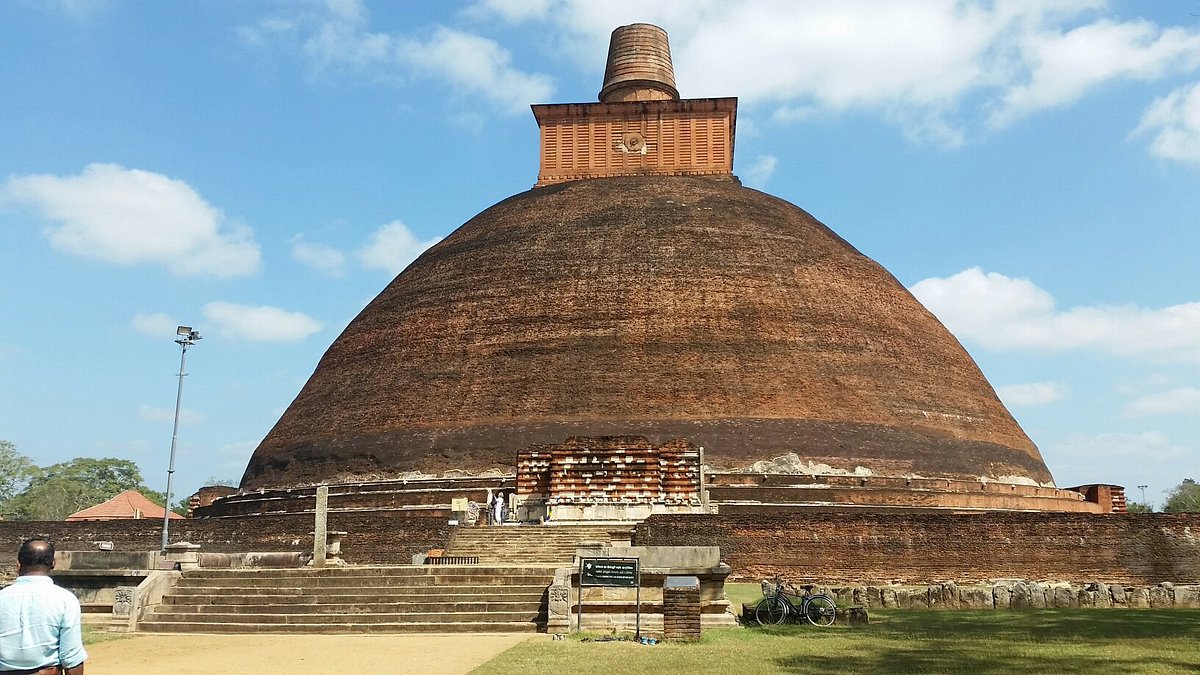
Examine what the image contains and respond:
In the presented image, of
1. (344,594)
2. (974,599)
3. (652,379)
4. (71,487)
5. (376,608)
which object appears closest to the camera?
(376,608)

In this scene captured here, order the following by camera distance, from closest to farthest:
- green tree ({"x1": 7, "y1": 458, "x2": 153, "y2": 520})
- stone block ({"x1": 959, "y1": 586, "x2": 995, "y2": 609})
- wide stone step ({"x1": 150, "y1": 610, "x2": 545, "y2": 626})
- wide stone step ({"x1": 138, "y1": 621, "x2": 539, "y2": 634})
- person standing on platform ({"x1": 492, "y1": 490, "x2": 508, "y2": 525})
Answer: wide stone step ({"x1": 138, "y1": 621, "x2": 539, "y2": 634}), wide stone step ({"x1": 150, "y1": 610, "x2": 545, "y2": 626}), stone block ({"x1": 959, "y1": 586, "x2": 995, "y2": 609}), person standing on platform ({"x1": 492, "y1": 490, "x2": 508, "y2": 525}), green tree ({"x1": 7, "y1": 458, "x2": 153, "y2": 520})

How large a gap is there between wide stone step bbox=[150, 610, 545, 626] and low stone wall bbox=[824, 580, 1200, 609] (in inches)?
180

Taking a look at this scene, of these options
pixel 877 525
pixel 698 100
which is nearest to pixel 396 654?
pixel 877 525

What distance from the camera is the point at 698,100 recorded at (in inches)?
1179

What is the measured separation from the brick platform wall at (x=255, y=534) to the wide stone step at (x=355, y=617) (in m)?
6.92

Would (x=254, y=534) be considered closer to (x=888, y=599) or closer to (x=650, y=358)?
(x=650, y=358)

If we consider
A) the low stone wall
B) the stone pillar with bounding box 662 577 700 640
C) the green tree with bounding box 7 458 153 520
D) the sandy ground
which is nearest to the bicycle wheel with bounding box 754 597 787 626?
the stone pillar with bounding box 662 577 700 640

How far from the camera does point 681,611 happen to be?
985 centimetres

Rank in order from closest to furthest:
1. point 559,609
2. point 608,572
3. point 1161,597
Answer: point 608,572
point 559,609
point 1161,597

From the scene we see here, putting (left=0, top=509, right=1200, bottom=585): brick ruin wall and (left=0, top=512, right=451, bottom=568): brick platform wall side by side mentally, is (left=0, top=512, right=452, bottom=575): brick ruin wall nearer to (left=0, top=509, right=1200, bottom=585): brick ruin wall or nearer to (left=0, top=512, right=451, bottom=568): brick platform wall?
(left=0, top=512, right=451, bottom=568): brick platform wall

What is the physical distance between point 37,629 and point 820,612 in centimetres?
873

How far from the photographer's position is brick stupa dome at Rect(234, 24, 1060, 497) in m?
22.1

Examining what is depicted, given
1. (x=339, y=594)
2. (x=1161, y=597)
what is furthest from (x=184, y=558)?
(x=1161, y=597)

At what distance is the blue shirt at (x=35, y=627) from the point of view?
175 inches
